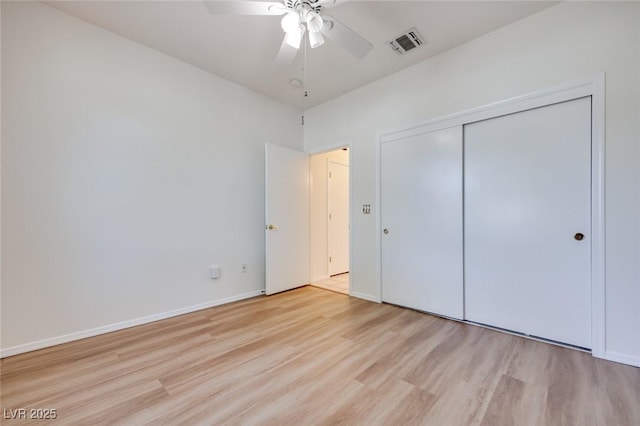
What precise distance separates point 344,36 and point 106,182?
7.99ft

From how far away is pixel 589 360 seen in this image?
74.5 inches

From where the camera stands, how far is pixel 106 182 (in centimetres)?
240

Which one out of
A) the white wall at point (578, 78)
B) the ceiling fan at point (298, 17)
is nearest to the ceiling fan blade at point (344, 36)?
the ceiling fan at point (298, 17)

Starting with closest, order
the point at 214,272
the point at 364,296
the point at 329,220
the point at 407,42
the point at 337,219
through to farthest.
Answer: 1. the point at 407,42
2. the point at 214,272
3. the point at 364,296
4. the point at 329,220
5. the point at 337,219

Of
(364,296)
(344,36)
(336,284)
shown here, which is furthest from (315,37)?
(336,284)

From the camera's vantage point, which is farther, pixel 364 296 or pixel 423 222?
pixel 364 296

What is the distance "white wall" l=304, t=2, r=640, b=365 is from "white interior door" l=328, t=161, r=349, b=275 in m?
1.40

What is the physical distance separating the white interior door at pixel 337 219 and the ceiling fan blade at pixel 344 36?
2.54 metres

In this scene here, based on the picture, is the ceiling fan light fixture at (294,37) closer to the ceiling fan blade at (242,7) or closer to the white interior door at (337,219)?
the ceiling fan blade at (242,7)

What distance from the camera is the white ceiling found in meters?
2.14

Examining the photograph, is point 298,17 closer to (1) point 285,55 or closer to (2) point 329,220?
(1) point 285,55

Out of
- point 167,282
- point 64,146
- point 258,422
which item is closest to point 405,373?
point 258,422

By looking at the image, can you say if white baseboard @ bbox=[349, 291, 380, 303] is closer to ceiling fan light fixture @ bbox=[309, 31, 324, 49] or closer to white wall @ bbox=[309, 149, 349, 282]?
white wall @ bbox=[309, 149, 349, 282]

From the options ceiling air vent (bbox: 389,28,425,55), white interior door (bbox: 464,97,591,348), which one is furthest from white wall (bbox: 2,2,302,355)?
white interior door (bbox: 464,97,591,348)
